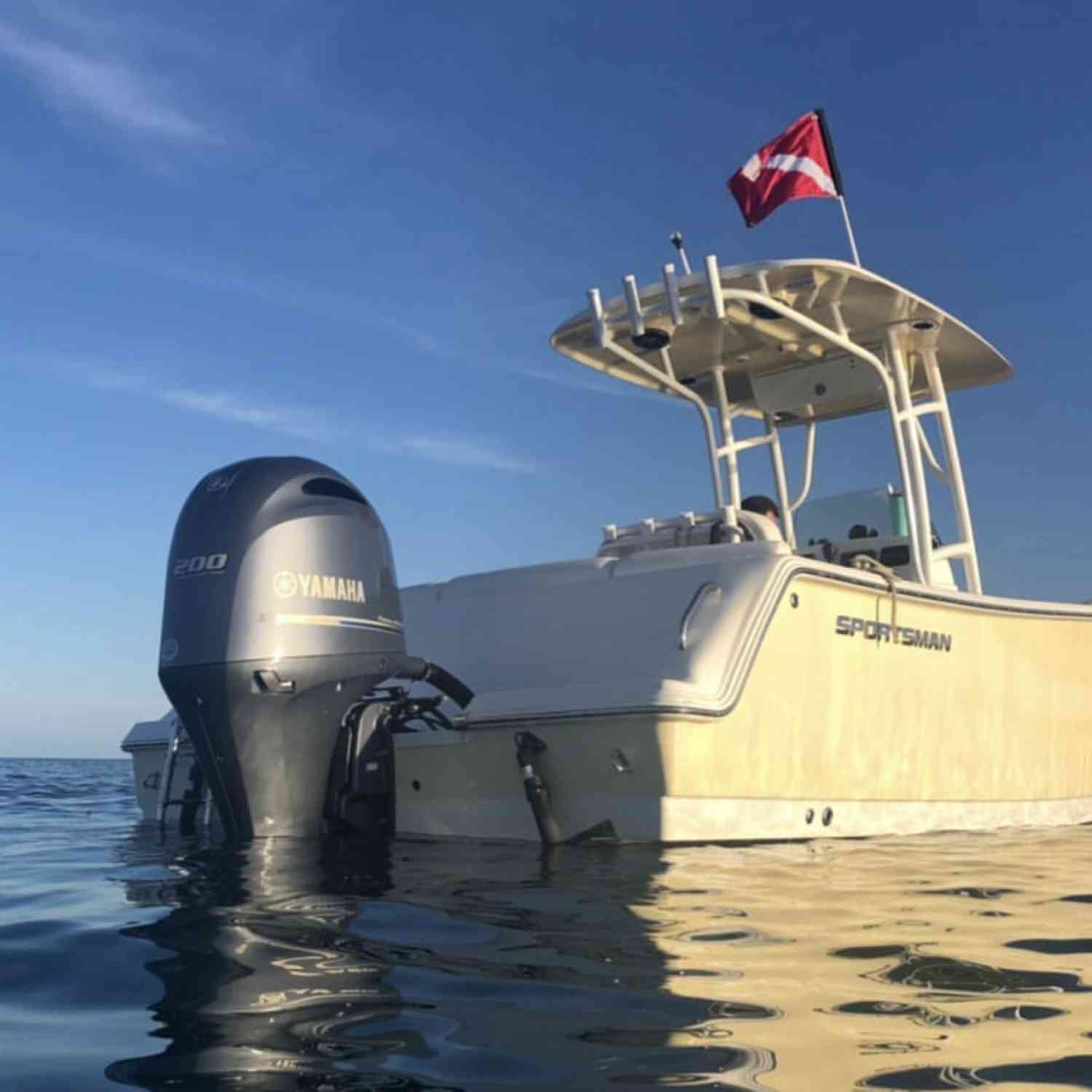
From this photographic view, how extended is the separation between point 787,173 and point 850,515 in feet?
7.90

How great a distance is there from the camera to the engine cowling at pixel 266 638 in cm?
479

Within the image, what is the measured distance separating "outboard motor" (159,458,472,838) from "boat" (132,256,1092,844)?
0.03 ft

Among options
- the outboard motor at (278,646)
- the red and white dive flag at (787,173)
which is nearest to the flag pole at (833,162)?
the red and white dive flag at (787,173)

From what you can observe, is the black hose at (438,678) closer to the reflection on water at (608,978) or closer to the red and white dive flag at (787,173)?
the reflection on water at (608,978)

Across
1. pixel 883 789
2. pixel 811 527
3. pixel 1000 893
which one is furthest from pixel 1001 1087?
pixel 811 527

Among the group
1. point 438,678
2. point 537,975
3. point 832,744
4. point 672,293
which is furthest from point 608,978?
point 672,293

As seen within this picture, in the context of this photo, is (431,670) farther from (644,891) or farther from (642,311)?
(642,311)

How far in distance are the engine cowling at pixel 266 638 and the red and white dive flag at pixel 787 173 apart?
14.7 ft

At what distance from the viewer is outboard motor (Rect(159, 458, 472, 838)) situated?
15.7 ft

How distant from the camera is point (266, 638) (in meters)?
4.81

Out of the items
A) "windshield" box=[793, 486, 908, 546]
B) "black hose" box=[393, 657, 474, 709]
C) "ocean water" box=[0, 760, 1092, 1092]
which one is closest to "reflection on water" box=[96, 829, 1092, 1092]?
"ocean water" box=[0, 760, 1092, 1092]

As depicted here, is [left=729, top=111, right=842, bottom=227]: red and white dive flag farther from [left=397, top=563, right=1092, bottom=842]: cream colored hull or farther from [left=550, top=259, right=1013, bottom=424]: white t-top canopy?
[left=397, top=563, right=1092, bottom=842]: cream colored hull

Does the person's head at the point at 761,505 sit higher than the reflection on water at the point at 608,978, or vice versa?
the person's head at the point at 761,505

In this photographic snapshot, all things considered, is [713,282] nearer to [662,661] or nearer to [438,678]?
[662,661]
